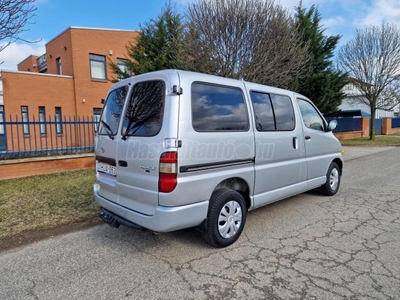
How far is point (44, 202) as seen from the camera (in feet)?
17.1

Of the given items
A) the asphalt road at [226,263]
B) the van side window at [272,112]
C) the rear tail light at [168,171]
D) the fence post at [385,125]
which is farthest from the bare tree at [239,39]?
the fence post at [385,125]

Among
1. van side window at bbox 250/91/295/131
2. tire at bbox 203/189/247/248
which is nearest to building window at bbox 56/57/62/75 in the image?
van side window at bbox 250/91/295/131

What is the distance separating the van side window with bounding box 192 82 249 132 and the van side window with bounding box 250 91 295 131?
304 mm

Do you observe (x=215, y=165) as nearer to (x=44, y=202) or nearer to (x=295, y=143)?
(x=295, y=143)

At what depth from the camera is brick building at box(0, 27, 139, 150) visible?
1473cm

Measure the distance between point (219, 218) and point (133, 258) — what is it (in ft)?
3.60

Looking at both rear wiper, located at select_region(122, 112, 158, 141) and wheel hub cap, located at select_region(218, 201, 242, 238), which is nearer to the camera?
rear wiper, located at select_region(122, 112, 158, 141)

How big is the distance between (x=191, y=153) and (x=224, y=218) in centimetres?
97

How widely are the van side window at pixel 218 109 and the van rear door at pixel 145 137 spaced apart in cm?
30

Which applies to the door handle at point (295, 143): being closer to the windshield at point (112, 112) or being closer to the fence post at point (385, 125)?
the windshield at point (112, 112)

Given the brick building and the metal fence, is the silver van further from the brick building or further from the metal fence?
the brick building

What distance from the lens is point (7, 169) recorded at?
7.04 meters

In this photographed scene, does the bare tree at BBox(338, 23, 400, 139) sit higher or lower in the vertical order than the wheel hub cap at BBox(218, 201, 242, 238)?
higher

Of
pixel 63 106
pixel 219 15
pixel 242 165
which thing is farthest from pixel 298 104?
pixel 63 106
